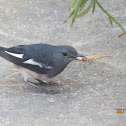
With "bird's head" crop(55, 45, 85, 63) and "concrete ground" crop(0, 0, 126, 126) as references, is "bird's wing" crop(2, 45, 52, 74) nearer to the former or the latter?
"bird's head" crop(55, 45, 85, 63)

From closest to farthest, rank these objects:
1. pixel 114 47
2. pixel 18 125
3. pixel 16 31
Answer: pixel 18 125 → pixel 114 47 → pixel 16 31

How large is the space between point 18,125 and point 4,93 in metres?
0.98

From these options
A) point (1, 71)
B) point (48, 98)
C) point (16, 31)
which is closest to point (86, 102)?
point (48, 98)

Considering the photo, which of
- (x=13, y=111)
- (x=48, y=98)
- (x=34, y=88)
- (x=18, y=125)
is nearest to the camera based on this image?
(x=18, y=125)

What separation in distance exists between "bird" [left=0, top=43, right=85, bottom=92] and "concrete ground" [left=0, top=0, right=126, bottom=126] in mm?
313

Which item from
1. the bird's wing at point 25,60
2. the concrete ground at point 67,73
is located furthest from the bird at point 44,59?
the concrete ground at point 67,73

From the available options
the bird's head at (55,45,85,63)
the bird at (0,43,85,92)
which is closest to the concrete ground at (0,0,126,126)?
the bird at (0,43,85,92)

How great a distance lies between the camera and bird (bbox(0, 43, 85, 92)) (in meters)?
5.11

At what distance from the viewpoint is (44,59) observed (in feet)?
16.9

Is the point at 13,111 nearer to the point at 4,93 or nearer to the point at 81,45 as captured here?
the point at 4,93

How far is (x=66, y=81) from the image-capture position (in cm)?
561

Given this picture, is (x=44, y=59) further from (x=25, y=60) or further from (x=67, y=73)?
(x=67, y=73)

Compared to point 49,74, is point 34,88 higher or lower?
lower

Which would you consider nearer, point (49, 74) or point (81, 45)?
point (49, 74)
